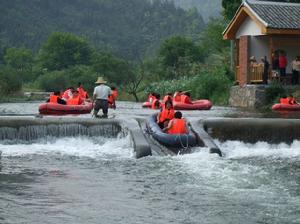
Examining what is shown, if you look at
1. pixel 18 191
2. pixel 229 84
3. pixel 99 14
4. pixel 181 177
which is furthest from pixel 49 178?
pixel 99 14

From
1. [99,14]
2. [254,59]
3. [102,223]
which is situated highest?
[99,14]

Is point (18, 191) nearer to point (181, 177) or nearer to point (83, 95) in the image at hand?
point (181, 177)

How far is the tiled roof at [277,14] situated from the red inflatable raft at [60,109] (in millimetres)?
9119

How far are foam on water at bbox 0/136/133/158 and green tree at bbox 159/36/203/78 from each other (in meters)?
38.8

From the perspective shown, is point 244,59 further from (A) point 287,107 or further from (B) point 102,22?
(B) point 102,22

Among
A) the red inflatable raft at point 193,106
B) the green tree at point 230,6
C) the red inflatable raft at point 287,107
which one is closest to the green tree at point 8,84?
the green tree at point 230,6

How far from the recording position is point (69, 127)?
17.4 meters

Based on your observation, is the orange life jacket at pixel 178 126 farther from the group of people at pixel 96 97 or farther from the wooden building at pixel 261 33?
the wooden building at pixel 261 33

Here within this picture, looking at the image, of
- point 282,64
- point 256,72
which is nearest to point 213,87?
point 256,72

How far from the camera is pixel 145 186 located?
11.4m

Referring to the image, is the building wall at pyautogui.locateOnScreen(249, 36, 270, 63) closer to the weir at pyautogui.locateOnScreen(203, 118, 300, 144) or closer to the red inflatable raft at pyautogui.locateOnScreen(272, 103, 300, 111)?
the red inflatable raft at pyautogui.locateOnScreen(272, 103, 300, 111)

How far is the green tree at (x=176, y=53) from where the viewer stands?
2246 inches

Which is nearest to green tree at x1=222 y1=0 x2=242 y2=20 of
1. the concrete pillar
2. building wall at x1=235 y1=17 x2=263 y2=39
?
building wall at x1=235 y1=17 x2=263 y2=39

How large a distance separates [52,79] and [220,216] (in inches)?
2504
